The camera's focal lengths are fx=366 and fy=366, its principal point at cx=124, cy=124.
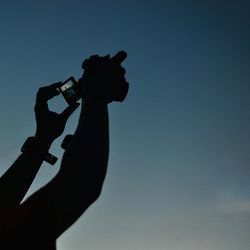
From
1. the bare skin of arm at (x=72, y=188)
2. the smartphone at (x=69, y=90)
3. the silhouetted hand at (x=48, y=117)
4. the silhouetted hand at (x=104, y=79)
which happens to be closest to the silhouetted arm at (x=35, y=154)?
the silhouetted hand at (x=48, y=117)

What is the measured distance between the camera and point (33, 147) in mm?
3953

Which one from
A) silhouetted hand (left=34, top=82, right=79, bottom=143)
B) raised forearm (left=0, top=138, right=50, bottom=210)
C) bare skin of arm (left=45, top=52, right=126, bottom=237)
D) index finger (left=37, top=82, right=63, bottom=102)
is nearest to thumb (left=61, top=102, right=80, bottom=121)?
silhouetted hand (left=34, top=82, right=79, bottom=143)

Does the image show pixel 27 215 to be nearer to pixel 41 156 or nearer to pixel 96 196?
pixel 96 196

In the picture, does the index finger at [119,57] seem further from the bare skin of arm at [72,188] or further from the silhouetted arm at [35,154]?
the silhouetted arm at [35,154]

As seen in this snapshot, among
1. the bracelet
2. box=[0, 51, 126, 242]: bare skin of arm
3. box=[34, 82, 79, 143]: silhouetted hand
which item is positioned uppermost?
box=[34, 82, 79, 143]: silhouetted hand

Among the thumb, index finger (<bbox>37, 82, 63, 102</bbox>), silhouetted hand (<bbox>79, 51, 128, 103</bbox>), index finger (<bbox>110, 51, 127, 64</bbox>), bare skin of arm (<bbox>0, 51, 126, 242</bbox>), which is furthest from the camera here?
index finger (<bbox>37, 82, 63, 102</bbox>)

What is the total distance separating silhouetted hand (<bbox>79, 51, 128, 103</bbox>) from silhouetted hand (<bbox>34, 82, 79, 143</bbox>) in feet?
6.17

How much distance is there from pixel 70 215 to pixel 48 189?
0.52 feet

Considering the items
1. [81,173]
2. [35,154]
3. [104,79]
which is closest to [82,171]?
[81,173]

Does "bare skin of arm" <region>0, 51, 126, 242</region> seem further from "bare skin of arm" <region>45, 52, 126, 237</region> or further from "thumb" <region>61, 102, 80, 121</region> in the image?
"thumb" <region>61, 102, 80, 121</region>

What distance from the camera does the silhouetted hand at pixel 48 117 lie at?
4.14 meters

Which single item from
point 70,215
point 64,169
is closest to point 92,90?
point 64,169

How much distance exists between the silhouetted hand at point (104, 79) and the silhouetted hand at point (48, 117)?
188 centimetres

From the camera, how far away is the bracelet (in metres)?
3.97
